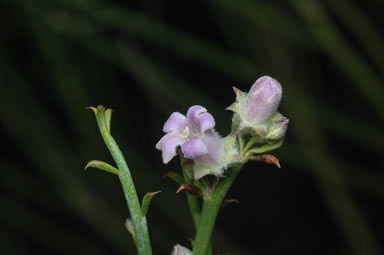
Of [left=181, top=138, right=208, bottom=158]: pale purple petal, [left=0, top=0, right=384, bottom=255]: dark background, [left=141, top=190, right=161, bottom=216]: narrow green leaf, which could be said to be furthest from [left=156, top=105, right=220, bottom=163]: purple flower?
[left=0, top=0, right=384, bottom=255]: dark background

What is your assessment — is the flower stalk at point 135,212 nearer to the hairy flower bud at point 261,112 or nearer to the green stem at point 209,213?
the green stem at point 209,213

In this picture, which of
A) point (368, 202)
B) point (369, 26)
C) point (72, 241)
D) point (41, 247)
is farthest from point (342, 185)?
point (41, 247)

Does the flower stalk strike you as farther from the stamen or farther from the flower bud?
the flower bud

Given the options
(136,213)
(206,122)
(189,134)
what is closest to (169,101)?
(189,134)

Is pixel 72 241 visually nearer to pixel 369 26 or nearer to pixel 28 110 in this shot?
pixel 28 110

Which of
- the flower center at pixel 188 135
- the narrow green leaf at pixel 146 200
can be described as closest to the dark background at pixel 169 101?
the flower center at pixel 188 135

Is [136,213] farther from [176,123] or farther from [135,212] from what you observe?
[176,123]
